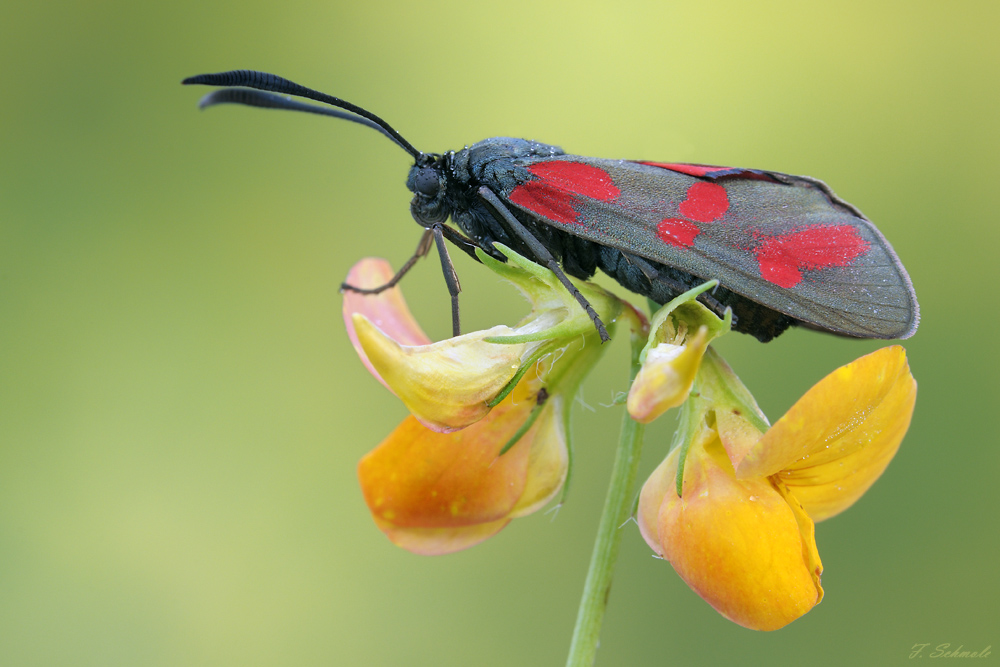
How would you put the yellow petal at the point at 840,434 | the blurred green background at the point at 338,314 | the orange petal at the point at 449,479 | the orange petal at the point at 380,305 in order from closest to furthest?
the yellow petal at the point at 840,434 < the orange petal at the point at 449,479 < the orange petal at the point at 380,305 < the blurred green background at the point at 338,314

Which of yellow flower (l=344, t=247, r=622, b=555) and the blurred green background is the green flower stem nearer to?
yellow flower (l=344, t=247, r=622, b=555)

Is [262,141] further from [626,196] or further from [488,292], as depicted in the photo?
[626,196]

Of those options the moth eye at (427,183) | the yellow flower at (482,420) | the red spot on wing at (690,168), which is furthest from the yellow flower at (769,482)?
the moth eye at (427,183)

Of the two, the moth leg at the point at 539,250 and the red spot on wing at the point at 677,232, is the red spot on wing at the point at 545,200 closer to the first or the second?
the moth leg at the point at 539,250

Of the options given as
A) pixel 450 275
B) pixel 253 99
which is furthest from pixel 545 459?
pixel 253 99

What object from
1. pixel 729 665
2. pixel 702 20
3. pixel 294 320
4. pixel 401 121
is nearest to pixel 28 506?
pixel 294 320

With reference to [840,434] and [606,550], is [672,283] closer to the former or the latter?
[840,434]
